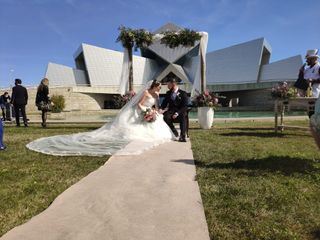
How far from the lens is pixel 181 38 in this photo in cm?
1177

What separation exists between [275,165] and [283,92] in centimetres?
390

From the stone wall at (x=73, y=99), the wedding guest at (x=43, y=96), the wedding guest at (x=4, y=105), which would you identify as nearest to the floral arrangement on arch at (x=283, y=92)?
the wedding guest at (x=43, y=96)

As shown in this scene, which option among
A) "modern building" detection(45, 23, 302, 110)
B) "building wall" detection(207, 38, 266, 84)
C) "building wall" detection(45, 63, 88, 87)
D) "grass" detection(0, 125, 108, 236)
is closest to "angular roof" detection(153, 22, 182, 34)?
"modern building" detection(45, 23, 302, 110)

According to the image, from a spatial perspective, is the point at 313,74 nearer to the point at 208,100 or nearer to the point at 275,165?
the point at 208,100

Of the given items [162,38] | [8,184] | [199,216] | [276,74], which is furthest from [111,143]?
[276,74]

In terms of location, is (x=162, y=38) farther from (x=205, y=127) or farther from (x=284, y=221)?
(x=284, y=221)

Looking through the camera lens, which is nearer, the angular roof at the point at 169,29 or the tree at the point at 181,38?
the tree at the point at 181,38

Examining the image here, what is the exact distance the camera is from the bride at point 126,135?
18.8 ft

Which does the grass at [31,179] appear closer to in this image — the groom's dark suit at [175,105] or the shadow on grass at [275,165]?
the shadow on grass at [275,165]

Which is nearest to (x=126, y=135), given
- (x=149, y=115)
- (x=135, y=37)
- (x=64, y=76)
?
(x=149, y=115)

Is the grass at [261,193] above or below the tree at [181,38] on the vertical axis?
below

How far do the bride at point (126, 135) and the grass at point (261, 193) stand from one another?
5.49 feet

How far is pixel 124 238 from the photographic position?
6.99 ft

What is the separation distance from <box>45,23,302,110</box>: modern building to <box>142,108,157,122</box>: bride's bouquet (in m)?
Answer: 43.6
